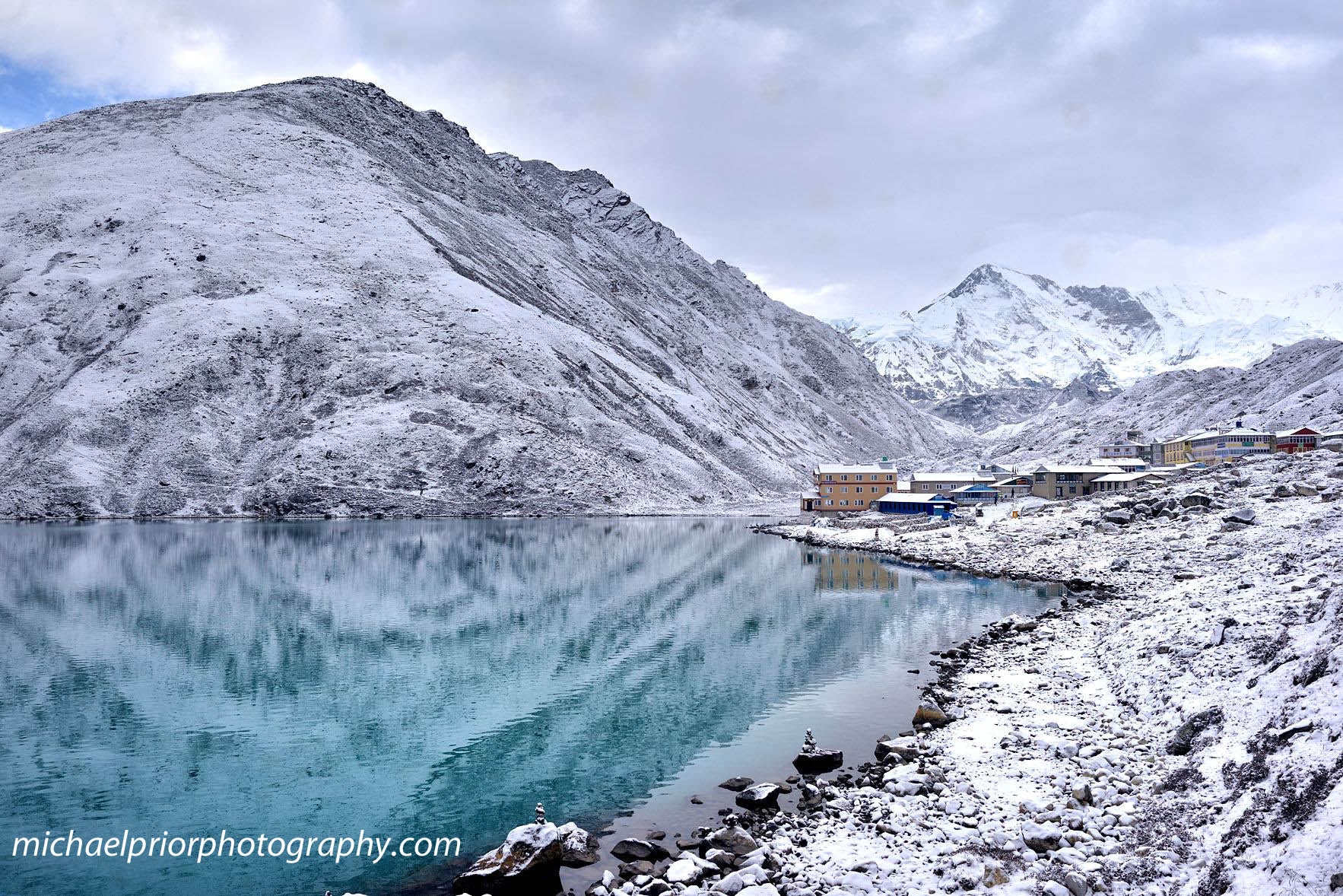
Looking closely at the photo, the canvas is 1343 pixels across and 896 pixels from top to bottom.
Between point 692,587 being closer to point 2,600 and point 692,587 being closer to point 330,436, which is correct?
point 2,600

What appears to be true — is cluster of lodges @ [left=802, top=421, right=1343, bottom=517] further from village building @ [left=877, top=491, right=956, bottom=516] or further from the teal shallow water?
the teal shallow water

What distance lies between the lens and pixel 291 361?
12694 centimetres

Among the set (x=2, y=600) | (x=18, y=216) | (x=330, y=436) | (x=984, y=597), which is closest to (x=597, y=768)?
(x=984, y=597)

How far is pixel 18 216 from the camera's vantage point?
477 ft

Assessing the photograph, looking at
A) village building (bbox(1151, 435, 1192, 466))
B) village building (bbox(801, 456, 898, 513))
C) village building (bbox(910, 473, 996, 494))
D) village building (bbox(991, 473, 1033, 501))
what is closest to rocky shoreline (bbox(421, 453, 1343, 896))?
village building (bbox(991, 473, 1033, 501))

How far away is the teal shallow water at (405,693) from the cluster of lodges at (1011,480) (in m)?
48.6

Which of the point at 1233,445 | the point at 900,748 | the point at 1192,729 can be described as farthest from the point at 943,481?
the point at 1192,729

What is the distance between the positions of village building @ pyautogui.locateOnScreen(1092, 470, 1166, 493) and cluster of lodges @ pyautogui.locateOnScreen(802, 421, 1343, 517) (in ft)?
0.34

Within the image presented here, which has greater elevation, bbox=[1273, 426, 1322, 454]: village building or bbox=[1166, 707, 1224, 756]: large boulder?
bbox=[1273, 426, 1322, 454]: village building

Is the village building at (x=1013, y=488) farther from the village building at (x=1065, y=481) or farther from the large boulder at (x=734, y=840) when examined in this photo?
the large boulder at (x=734, y=840)

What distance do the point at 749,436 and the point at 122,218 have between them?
137 meters

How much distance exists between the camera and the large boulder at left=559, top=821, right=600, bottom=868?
674 inches

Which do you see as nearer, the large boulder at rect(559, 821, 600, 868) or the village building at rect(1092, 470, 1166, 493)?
the large boulder at rect(559, 821, 600, 868)

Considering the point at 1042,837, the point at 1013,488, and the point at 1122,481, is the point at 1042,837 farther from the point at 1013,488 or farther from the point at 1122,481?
the point at 1013,488
